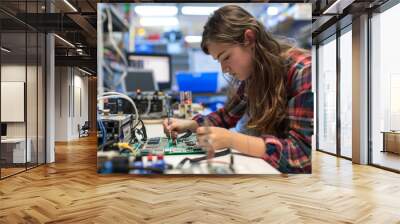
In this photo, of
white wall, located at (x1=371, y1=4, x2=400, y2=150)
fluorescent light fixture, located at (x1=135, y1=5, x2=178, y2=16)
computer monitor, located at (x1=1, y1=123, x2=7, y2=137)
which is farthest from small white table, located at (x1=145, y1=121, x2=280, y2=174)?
white wall, located at (x1=371, y1=4, x2=400, y2=150)

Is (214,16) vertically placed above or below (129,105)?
above

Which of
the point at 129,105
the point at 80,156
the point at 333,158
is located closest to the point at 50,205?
the point at 129,105

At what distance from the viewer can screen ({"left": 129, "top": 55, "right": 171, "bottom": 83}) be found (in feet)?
6.01

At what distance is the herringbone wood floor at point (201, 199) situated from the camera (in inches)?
148

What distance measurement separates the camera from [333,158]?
848cm

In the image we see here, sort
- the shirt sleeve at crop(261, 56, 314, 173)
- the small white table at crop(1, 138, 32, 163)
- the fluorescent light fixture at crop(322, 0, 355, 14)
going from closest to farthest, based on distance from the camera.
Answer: the shirt sleeve at crop(261, 56, 314, 173) → the fluorescent light fixture at crop(322, 0, 355, 14) → the small white table at crop(1, 138, 32, 163)

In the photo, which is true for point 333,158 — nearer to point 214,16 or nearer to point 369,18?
point 369,18

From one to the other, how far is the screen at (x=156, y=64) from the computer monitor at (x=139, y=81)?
0.02 m

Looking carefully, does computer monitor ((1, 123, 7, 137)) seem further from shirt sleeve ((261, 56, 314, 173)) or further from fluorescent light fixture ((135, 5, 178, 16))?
shirt sleeve ((261, 56, 314, 173))

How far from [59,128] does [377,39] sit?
37.5 ft

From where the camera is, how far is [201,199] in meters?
4.48

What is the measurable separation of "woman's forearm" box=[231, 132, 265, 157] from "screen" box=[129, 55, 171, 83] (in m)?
0.43

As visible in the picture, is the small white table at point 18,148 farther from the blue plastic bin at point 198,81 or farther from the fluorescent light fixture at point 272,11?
the fluorescent light fixture at point 272,11

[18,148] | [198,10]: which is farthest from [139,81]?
[18,148]
